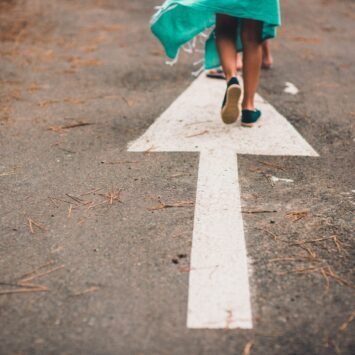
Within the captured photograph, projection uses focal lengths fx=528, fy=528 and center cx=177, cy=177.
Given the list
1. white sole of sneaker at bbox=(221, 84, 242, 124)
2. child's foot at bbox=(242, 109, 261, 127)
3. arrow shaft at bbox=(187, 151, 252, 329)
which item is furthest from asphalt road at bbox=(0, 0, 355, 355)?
white sole of sneaker at bbox=(221, 84, 242, 124)

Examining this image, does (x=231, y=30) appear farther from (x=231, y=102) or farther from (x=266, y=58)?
(x=266, y=58)

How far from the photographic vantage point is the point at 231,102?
3377 millimetres

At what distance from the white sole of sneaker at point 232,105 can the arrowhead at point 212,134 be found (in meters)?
0.10

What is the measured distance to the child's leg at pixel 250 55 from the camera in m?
3.43

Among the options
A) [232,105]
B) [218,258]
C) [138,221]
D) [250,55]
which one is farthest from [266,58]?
[218,258]

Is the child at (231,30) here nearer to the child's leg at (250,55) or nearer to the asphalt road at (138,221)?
the child's leg at (250,55)

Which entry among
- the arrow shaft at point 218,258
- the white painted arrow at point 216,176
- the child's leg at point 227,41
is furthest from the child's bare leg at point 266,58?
the arrow shaft at point 218,258

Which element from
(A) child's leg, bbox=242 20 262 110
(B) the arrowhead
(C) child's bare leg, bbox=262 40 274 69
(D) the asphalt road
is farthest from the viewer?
(C) child's bare leg, bbox=262 40 274 69

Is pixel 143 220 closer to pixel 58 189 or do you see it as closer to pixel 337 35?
pixel 58 189

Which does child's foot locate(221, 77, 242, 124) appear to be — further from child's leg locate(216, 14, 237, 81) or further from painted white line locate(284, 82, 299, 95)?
painted white line locate(284, 82, 299, 95)

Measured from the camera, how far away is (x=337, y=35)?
6.59 m

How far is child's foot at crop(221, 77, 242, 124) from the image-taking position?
3322mm

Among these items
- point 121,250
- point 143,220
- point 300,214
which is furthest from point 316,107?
point 121,250

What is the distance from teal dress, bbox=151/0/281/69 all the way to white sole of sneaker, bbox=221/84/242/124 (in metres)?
0.45
